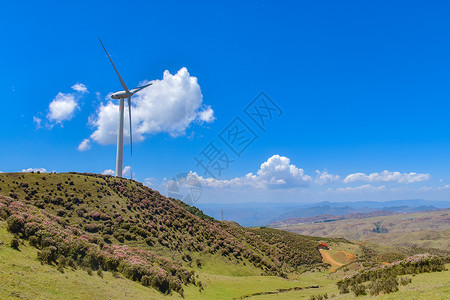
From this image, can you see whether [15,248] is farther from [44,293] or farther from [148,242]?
[148,242]

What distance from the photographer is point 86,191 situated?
184 ft

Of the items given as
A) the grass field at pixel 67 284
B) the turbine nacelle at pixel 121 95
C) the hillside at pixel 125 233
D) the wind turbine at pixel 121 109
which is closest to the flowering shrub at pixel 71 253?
the hillside at pixel 125 233

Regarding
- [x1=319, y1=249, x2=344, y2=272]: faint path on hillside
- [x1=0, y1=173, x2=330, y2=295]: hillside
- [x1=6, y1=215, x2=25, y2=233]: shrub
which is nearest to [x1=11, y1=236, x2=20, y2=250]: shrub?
[x1=0, y1=173, x2=330, y2=295]: hillside

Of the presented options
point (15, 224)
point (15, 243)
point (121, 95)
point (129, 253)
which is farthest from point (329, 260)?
point (121, 95)

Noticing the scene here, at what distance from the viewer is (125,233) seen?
148 feet

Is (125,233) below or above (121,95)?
below

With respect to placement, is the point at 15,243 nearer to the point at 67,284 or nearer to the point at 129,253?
the point at 67,284

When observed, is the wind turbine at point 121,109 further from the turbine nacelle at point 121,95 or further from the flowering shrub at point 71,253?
the flowering shrub at point 71,253

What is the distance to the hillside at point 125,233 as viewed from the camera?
2436 cm

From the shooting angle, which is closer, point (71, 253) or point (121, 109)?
point (71, 253)

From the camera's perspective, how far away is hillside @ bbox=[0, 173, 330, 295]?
2436 cm

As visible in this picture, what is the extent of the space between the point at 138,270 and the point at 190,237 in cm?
2927

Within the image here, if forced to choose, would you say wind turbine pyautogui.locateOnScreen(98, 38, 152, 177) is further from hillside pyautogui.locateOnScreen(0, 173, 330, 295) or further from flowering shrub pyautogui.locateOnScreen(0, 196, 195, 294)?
flowering shrub pyautogui.locateOnScreen(0, 196, 195, 294)

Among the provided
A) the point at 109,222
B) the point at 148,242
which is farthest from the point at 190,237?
the point at 109,222
